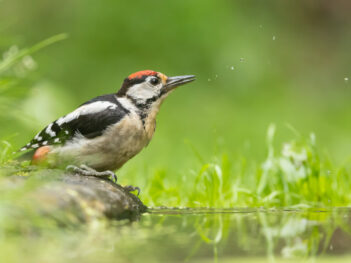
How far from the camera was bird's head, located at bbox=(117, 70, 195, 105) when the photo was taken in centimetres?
418

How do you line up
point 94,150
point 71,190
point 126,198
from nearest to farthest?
point 71,190, point 126,198, point 94,150

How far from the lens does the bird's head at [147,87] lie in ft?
13.7

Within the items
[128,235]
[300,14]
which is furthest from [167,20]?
[128,235]

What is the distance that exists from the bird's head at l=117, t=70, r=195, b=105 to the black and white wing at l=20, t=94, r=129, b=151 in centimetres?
21

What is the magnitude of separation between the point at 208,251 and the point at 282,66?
→ 8683 mm

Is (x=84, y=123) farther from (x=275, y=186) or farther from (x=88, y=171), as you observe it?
(x=275, y=186)

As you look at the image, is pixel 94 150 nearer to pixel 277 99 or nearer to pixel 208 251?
pixel 208 251

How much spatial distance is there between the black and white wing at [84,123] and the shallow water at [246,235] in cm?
66

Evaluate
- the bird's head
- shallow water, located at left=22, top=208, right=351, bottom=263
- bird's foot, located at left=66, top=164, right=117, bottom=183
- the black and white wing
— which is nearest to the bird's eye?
the bird's head

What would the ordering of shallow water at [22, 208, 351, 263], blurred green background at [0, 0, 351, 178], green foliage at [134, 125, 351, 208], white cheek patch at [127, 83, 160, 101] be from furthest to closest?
blurred green background at [0, 0, 351, 178], green foliage at [134, 125, 351, 208], white cheek patch at [127, 83, 160, 101], shallow water at [22, 208, 351, 263]

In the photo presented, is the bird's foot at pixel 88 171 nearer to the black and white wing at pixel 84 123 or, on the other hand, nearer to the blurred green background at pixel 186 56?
the black and white wing at pixel 84 123

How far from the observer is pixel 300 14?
11250mm

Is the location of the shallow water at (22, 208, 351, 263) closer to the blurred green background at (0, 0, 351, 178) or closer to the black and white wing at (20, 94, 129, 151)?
the black and white wing at (20, 94, 129, 151)

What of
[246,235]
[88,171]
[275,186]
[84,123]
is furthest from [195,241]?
[275,186]
